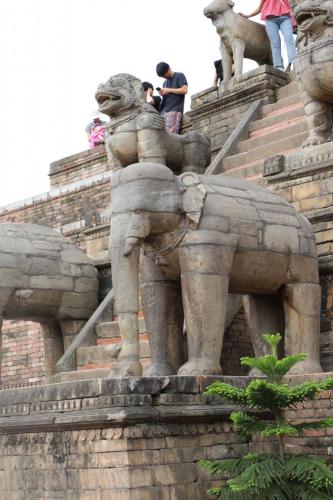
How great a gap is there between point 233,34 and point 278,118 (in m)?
2.68

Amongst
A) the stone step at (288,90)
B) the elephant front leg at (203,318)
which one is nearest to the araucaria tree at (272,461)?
the elephant front leg at (203,318)

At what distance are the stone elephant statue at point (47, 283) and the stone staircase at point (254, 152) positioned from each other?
585 mm

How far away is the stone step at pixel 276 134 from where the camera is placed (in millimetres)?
11633

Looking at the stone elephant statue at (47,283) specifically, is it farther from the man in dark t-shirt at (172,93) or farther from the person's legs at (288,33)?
the person's legs at (288,33)

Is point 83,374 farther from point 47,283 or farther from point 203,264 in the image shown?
point 203,264

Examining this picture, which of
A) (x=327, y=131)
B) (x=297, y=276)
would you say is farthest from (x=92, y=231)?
(x=297, y=276)

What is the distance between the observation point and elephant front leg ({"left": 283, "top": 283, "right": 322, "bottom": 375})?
27.6 ft

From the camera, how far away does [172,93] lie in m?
14.1

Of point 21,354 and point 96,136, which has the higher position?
point 96,136

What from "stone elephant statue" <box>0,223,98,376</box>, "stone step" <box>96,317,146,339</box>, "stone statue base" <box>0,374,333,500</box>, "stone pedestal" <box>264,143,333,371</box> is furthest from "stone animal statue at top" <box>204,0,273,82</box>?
"stone statue base" <box>0,374,333,500</box>

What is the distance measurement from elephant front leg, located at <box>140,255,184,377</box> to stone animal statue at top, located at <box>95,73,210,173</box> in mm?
2453

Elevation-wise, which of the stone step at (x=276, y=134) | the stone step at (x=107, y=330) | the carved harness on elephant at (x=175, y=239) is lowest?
the stone step at (x=107, y=330)

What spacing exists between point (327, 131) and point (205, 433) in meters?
4.45

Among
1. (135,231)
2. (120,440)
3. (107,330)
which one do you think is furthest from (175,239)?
(107,330)
